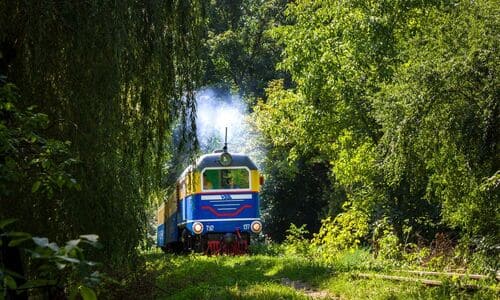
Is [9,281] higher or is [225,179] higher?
[225,179]

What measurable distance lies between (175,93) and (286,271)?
5538 millimetres

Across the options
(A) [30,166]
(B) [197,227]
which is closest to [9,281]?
(A) [30,166]

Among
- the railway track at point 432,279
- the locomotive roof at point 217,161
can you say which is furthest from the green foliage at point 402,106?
the locomotive roof at point 217,161

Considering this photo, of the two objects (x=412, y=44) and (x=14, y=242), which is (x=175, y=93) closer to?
(x=412, y=44)

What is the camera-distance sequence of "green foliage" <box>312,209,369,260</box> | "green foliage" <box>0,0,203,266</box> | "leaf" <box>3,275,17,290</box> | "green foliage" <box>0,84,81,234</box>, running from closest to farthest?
1. "leaf" <box>3,275,17,290</box>
2. "green foliage" <box>0,84,81,234</box>
3. "green foliage" <box>0,0,203,266</box>
4. "green foliage" <box>312,209,369,260</box>

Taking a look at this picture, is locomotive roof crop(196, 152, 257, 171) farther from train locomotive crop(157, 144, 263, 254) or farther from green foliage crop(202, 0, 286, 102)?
green foliage crop(202, 0, 286, 102)

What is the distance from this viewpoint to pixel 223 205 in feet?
59.7

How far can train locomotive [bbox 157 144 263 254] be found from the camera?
18.0 metres

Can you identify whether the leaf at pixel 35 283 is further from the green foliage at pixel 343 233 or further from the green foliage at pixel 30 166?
the green foliage at pixel 343 233

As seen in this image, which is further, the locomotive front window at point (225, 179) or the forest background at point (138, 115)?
the locomotive front window at point (225, 179)

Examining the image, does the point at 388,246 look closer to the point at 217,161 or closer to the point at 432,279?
the point at 432,279

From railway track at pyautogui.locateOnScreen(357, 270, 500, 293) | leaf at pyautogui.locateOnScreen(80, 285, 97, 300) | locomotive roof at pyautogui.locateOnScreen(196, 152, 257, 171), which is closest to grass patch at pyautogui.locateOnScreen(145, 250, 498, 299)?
railway track at pyautogui.locateOnScreen(357, 270, 500, 293)

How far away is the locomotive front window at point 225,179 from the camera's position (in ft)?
60.2

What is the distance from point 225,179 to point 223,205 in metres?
0.74
